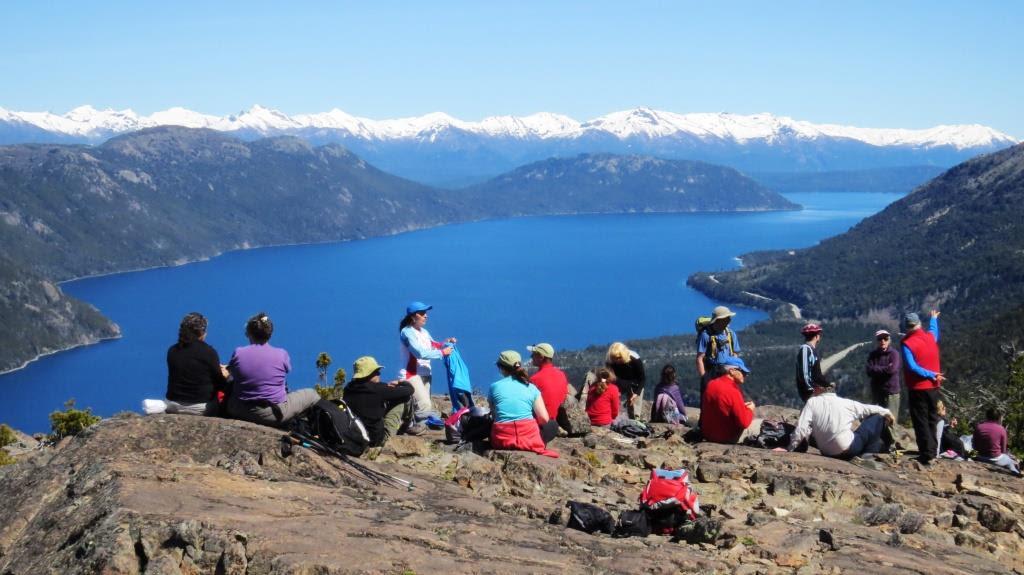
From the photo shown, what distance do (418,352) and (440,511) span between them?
6025 mm

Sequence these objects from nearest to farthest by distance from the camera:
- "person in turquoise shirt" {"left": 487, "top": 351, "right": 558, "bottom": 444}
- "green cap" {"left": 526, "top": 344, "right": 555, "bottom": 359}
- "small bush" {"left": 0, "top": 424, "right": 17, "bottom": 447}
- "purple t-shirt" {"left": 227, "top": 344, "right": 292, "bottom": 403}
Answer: "purple t-shirt" {"left": 227, "top": 344, "right": 292, "bottom": 403}, "person in turquoise shirt" {"left": 487, "top": 351, "right": 558, "bottom": 444}, "green cap" {"left": 526, "top": 344, "right": 555, "bottom": 359}, "small bush" {"left": 0, "top": 424, "right": 17, "bottom": 447}

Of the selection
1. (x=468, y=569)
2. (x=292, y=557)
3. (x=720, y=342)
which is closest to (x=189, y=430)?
(x=292, y=557)

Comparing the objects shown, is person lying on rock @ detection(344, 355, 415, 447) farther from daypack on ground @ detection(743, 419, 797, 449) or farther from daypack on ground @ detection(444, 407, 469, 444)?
daypack on ground @ detection(743, 419, 797, 449)

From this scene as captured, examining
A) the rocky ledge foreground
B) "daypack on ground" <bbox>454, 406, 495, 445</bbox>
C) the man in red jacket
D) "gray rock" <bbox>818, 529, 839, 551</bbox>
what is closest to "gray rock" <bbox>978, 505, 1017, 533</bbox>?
the rocky ledge foreground

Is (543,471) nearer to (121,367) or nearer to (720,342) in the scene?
(720,342)

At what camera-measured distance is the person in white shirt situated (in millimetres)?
14594

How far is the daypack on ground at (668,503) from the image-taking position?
10.4m

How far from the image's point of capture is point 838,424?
14617 mm

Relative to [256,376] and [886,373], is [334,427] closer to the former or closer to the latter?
[256,376]

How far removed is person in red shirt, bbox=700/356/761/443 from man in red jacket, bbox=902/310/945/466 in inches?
100

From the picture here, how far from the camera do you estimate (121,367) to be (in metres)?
166

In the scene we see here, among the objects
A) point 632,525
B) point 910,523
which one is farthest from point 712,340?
point 632,525

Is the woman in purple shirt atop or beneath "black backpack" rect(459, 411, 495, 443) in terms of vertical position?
atop

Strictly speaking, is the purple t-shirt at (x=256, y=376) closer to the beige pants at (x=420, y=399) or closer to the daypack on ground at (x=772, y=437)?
the beige pants at (x=420, y=399)
